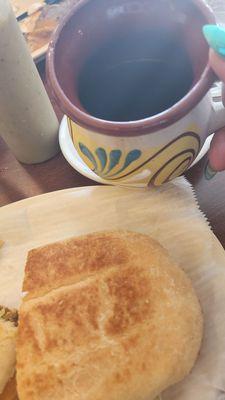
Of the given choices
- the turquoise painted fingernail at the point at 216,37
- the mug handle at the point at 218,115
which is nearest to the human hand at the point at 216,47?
the turquoise painted fingernail at the point at 216,37

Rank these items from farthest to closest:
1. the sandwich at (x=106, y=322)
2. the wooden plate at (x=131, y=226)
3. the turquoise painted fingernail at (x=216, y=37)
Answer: the wooden plate at (x=131, y=226), the sandwich at (x=106, y=322), the turquoise painted fingernail at (x=216, y=37)

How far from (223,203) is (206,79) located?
12.4 inches

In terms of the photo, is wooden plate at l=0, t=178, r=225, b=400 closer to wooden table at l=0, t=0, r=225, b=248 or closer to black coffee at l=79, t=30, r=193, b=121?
wooden table at l=0, t=0, r=225, b=248

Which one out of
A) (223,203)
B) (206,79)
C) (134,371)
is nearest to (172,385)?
(134,371)

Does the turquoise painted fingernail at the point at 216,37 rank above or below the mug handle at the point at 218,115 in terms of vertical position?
above

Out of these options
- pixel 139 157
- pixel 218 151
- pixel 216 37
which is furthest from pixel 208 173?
pixel 216 37

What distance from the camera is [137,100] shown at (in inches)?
26.2

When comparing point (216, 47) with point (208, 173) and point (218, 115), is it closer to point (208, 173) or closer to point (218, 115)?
point (218, 115)

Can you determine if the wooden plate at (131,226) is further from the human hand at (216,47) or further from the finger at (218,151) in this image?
the human hand at (216,47)

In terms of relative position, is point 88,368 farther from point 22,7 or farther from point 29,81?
point 22,7

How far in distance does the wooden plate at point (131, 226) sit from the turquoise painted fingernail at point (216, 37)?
0.33 meters

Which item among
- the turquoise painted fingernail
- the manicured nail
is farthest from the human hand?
the manicured nail

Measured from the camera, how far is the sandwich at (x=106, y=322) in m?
0.63

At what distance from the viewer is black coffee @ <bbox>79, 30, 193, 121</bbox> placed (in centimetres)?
65
